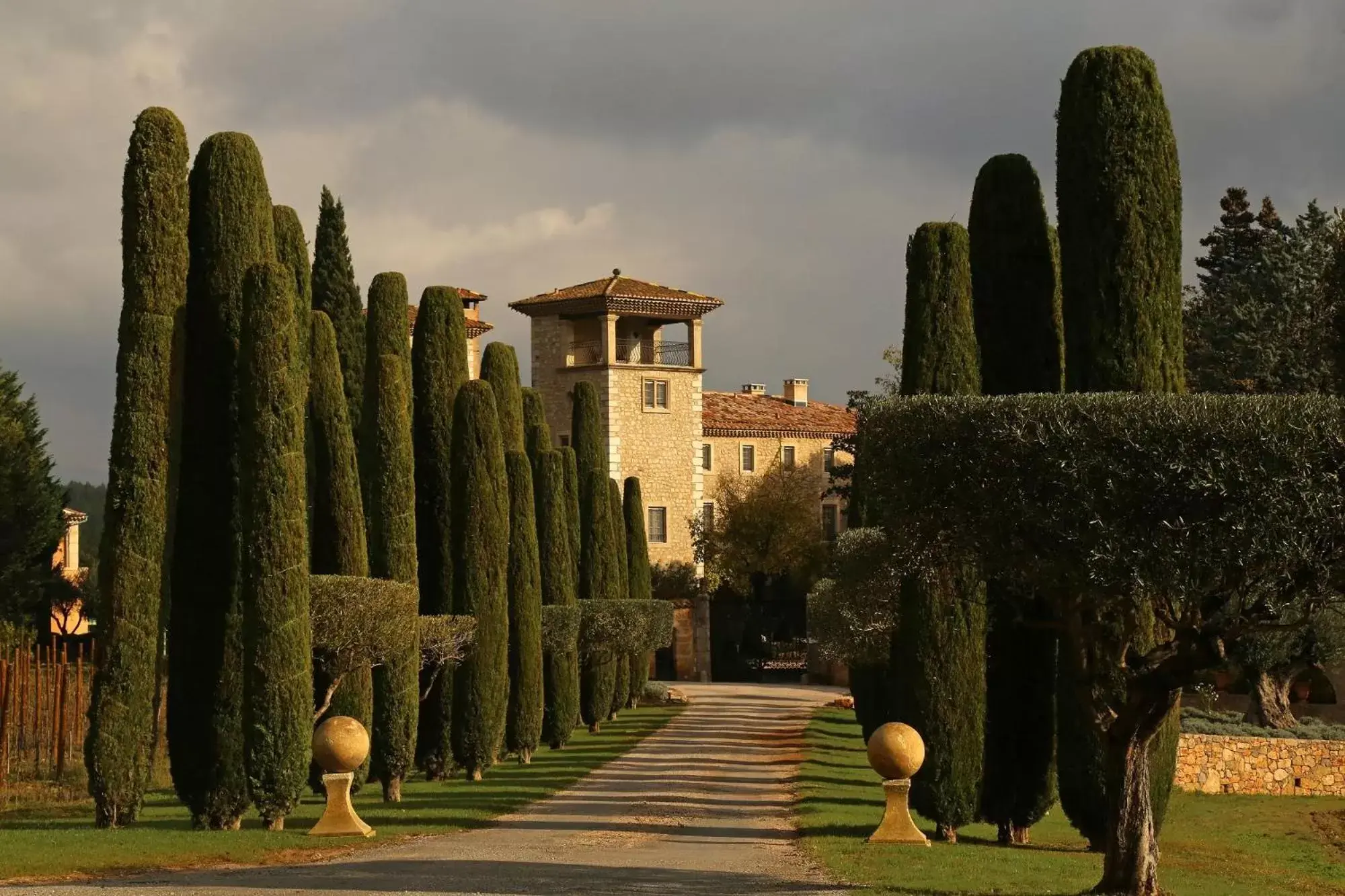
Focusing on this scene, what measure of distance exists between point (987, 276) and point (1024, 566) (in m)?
7.13

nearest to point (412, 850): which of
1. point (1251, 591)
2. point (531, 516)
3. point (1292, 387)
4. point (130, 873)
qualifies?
point (130, 873)

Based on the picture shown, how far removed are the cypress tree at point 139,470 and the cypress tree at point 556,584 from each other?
1590cm

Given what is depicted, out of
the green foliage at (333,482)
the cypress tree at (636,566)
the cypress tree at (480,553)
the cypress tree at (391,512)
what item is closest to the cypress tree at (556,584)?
the cypress tree at (480,553)

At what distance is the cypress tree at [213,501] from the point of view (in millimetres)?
20375

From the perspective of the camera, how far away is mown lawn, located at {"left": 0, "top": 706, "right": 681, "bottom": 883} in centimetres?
1680

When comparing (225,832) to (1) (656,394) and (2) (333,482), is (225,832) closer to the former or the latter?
(2) (333,482)

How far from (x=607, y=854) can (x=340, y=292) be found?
2033 centimetres

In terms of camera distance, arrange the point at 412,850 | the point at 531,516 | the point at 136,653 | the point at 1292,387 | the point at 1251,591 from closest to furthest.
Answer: the point at 1251,591, the point at 412,850, the point at 136,653, the point at 531,516, the point at 1292,387

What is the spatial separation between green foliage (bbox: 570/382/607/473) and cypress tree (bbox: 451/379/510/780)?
16.9 m

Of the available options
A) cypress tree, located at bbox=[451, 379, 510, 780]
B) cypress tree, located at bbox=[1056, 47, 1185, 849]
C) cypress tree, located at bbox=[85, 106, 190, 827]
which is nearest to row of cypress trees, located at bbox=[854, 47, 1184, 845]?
cypress tree, located at bbox=[1056, 47, 1185, 849]

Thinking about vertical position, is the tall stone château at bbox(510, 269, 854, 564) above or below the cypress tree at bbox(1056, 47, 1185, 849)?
above

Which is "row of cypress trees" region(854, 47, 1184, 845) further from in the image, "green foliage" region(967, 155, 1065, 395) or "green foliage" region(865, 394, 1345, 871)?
"green foliage" region(865, 394, 1345, 871)

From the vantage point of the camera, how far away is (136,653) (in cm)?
2069

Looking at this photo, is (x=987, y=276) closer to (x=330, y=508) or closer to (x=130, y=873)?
(x=330, y=508)
